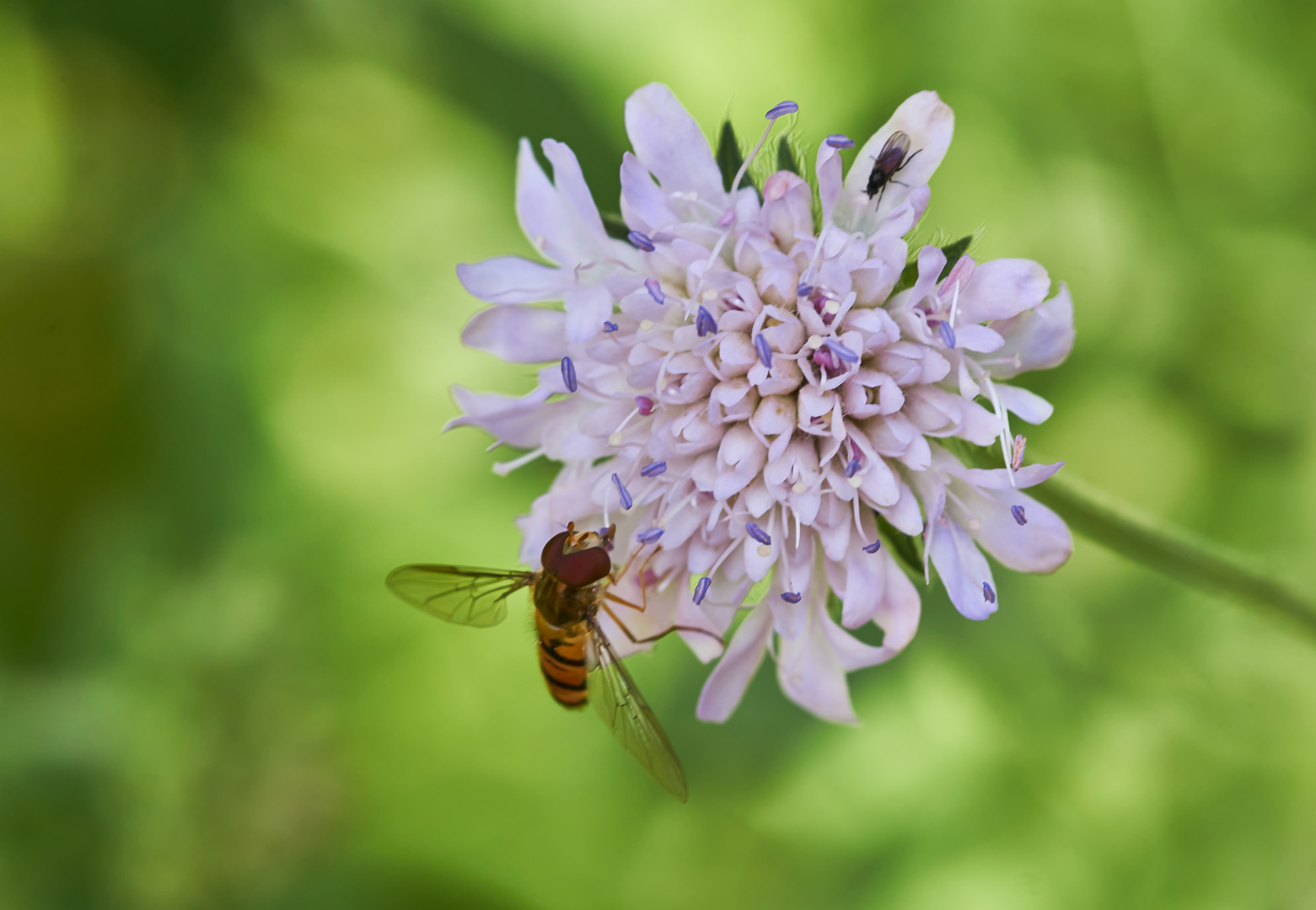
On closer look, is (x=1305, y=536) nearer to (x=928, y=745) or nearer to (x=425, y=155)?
(x=928, y=745)

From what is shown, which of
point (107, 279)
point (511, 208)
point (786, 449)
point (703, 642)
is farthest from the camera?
point (107, 279)

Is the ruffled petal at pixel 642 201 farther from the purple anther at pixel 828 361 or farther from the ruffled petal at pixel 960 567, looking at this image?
the ruffled petal at pixel 960 567

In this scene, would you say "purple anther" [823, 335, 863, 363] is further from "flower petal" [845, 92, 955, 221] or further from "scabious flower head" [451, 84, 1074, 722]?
"flower petal" [845, 92, 955, 221]

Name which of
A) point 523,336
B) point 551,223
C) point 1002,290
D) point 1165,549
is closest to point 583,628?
point 523,336

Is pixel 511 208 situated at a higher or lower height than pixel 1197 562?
higher

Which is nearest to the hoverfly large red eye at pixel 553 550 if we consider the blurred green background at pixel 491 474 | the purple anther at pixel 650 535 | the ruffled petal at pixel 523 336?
the purple anther at pixel 650 535

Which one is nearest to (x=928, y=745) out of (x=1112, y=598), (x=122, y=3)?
(x=1112, y=598)
